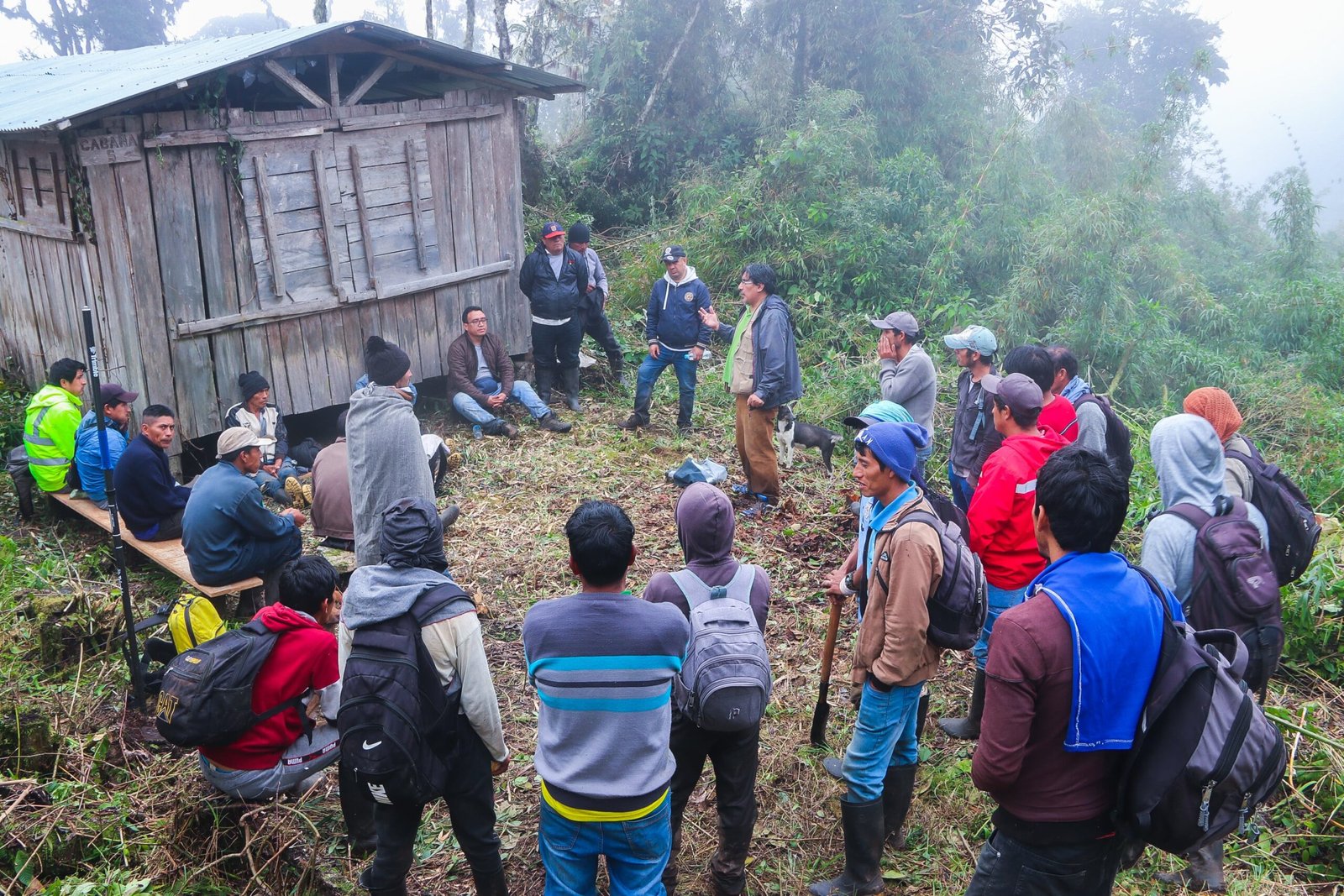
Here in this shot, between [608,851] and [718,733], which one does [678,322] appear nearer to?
[718,733]

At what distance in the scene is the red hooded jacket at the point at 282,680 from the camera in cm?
397

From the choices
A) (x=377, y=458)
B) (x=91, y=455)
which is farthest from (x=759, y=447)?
(x=91, y=455)

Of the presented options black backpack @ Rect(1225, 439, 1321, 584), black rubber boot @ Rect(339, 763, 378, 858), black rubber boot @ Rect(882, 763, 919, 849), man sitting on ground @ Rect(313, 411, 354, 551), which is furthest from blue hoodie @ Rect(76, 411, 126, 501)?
black backpack @ Rect(1225, 439, 1321, 584)

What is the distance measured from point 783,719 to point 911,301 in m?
8.41

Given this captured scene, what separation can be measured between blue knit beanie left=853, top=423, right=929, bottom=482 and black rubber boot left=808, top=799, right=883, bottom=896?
138cm

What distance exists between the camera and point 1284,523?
13.9 ft

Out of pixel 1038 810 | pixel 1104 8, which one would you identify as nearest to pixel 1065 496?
pixel 1038 810

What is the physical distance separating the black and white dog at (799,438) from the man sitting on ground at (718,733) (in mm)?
4828

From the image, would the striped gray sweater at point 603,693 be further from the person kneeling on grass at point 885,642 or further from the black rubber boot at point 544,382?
the black rubber boot at point 544,382

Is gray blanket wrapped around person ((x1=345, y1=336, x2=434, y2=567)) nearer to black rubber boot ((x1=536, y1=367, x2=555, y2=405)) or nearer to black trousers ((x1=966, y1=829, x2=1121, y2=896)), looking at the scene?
black trousers ((x1=966, y1=829, x2=1121, y2=896))

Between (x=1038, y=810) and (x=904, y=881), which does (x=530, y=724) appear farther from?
(x=1038, y=810)

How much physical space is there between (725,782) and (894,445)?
147cm

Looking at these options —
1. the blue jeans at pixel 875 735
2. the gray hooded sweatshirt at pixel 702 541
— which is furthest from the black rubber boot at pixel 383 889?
the blue jeans at pixel 875 735

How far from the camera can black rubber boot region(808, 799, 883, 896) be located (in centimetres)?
385
